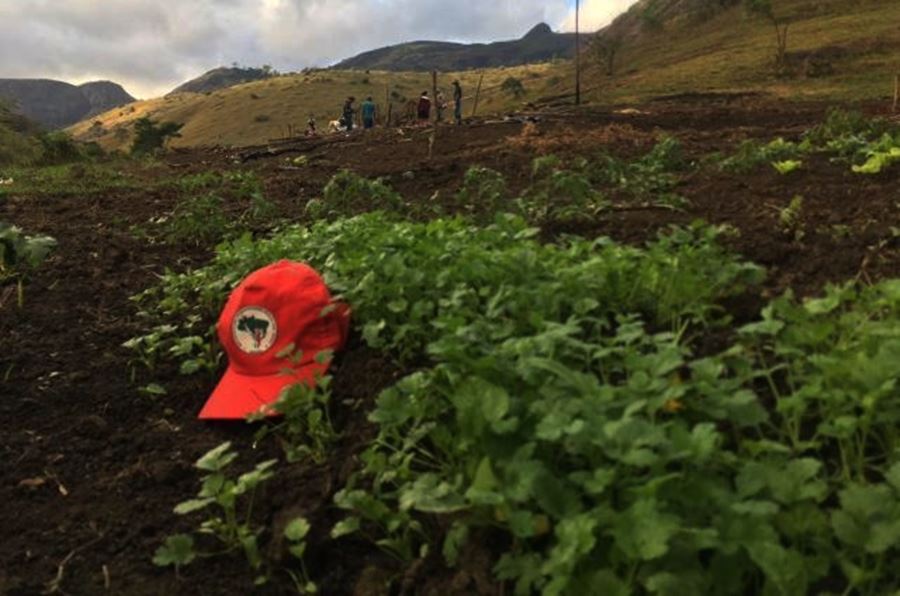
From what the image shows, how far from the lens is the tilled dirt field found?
7.14 feet

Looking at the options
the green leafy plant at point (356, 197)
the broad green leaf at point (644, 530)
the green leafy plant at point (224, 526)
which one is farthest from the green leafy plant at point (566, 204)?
the broad green leaf at point (644, 530)

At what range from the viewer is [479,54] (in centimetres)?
17775

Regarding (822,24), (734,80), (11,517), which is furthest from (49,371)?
(822,24)

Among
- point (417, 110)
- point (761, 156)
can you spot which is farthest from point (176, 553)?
point (417, 110)

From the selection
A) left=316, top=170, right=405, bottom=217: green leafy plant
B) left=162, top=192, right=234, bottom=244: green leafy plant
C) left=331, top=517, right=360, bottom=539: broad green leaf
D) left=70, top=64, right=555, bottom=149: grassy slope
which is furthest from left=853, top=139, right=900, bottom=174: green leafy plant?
left=70, top=64, right=555, bottom=149: grassy slope

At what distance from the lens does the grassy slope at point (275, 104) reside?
67.9 m

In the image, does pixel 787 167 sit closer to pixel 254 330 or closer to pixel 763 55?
pixel 254 330

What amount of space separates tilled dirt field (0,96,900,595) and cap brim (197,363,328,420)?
0.06 m

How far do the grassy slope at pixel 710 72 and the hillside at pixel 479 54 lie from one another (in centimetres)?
9104

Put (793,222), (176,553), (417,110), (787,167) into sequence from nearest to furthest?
(176,553) < (793,222) < (787,167) < (417,110)

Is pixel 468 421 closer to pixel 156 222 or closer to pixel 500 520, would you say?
pixel 500 520

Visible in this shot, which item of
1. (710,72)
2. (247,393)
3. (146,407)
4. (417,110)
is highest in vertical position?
(710,72)

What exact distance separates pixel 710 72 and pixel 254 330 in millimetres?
30492

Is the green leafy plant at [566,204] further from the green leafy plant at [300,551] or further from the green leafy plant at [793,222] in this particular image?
the green leafy plant at [300,551]
